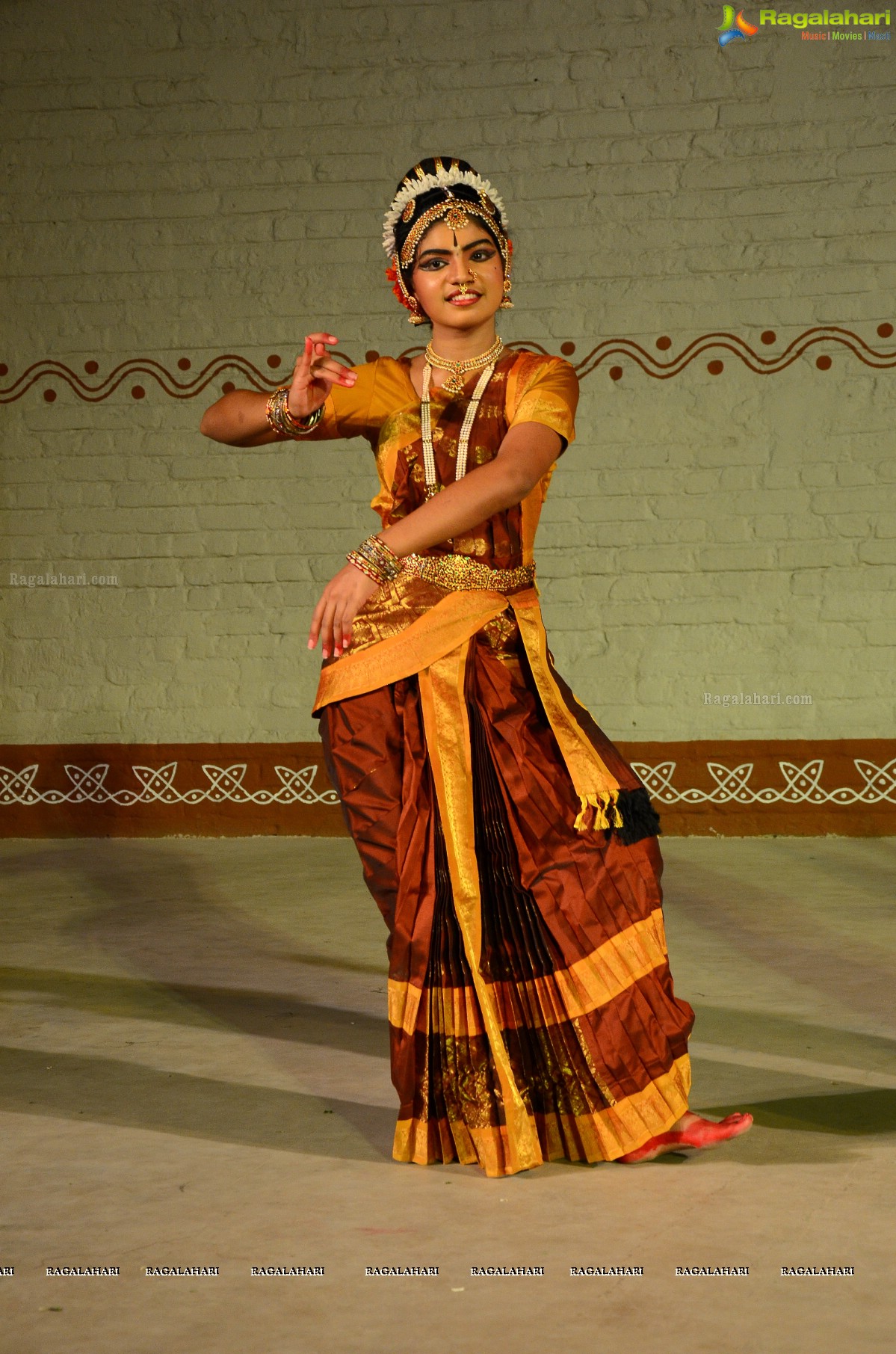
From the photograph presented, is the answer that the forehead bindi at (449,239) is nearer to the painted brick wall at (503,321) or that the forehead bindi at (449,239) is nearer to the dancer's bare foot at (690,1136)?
the dancer's bare foot at (690,1136)

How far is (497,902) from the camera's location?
7.36ft

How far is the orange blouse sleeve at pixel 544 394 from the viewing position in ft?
7.34

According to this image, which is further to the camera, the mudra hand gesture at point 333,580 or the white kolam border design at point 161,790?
the white kolam border design at point 161,790

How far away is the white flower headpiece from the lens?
2334mm

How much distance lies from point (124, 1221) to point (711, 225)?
14.4 ft

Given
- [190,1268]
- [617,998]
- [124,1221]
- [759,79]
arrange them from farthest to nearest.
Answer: [759,79] < [617,998] < [124,1221] < [190,1268]

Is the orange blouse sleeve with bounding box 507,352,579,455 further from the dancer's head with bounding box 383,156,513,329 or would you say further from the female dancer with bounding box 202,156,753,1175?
the dancer's head with bounding box 383,156,513,329

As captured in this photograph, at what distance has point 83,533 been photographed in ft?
19.2

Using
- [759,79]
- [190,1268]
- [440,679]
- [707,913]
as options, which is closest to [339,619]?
[440,679]

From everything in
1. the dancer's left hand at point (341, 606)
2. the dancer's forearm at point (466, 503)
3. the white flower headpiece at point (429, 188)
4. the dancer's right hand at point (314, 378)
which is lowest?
the dancer's left hand at point (341, 606)

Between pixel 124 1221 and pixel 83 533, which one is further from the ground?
pixel 83 533

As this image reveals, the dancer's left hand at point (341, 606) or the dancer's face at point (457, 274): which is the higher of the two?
the dancer's face at point (457, 274)

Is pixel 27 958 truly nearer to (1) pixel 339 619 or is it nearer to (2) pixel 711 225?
(1) pixel 339 619

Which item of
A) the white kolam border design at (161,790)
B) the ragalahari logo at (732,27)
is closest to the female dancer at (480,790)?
the white kolam border design at (161,790)
